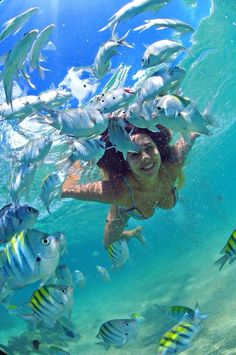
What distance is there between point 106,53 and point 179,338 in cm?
439

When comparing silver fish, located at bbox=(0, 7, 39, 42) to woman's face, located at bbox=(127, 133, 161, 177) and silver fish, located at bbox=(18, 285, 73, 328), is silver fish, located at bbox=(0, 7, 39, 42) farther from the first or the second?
woman's face, located at bbox=(127, 133, 161, 177)

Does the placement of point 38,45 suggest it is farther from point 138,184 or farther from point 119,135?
point 138,184

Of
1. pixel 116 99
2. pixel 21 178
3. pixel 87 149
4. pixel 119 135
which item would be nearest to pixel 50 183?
pixel 21 178

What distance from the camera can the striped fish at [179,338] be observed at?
498 cm

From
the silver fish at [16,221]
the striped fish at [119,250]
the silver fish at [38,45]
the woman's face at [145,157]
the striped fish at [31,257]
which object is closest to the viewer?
the striped fish at [31,257]

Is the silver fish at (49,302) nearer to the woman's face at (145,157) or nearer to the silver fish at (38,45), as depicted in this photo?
the silver fish at (38,45)

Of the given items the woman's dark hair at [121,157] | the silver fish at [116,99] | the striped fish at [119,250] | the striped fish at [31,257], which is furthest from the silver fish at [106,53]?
the woman's dark hair at [121,157]

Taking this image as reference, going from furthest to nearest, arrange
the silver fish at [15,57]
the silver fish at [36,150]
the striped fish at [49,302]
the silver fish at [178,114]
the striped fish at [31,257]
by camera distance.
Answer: the silver fish at [36,150] < the silver fish at [178,114] < the silver fish at [15,57] < the striped fish at [49,302] < the striped fish at [31,257]

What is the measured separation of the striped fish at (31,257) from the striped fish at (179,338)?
8.21 feet

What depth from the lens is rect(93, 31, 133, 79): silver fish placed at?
525cm

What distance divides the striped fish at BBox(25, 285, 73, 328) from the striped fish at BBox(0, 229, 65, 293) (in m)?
0.94

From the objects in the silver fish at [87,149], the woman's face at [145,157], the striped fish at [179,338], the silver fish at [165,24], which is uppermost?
the woman's face at [145,157]

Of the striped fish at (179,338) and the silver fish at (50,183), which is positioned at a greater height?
the silver fish at (50,183)

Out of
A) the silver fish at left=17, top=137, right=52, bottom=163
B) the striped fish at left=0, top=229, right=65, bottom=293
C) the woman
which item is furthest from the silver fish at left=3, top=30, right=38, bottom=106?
the woman
